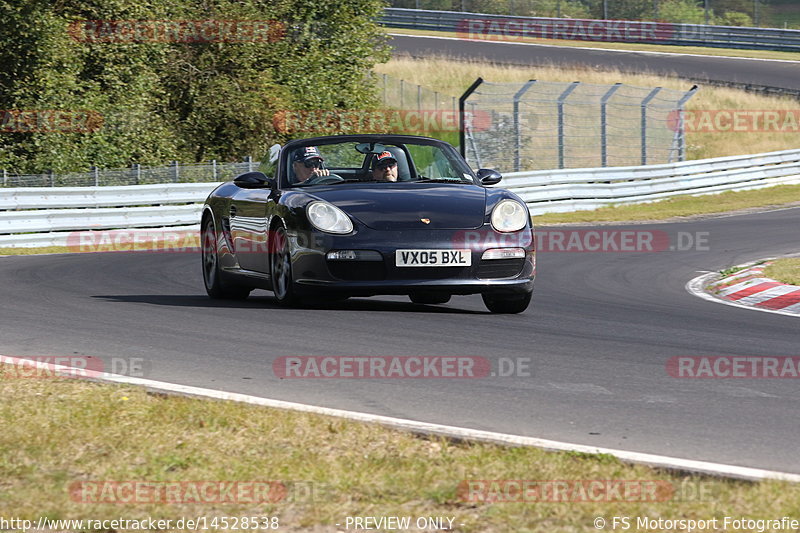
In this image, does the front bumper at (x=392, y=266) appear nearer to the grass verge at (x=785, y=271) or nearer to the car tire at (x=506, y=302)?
the car tire at (x=506, y=302)

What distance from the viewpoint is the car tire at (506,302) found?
963cm

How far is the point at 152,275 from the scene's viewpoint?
13.6 m

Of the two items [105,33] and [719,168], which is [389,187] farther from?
[719,168]

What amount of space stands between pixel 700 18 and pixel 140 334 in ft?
170

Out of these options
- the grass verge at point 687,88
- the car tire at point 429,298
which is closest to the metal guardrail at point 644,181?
the grass verge at point 687,88

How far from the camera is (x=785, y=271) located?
513 inches

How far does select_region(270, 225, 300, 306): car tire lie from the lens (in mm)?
9375

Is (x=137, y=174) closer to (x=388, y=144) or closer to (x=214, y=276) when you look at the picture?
(x=214, y=276)

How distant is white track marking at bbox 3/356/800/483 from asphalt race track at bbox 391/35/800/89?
38836 mm

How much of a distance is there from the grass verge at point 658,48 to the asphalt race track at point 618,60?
1.03m

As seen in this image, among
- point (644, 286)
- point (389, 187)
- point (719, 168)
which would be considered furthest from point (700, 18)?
point (389, 187)

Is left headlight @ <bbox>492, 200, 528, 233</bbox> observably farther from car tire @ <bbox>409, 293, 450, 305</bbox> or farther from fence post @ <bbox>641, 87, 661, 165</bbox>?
fence post @ <bbox>641, 87, 661, 165</bbox>

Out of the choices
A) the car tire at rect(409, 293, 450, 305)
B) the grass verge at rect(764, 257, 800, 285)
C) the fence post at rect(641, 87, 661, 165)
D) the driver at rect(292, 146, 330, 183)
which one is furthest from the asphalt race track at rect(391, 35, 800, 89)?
the driver at rect(292, 146, 330, 183)

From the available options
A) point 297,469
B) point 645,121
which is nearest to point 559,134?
point 645,121
